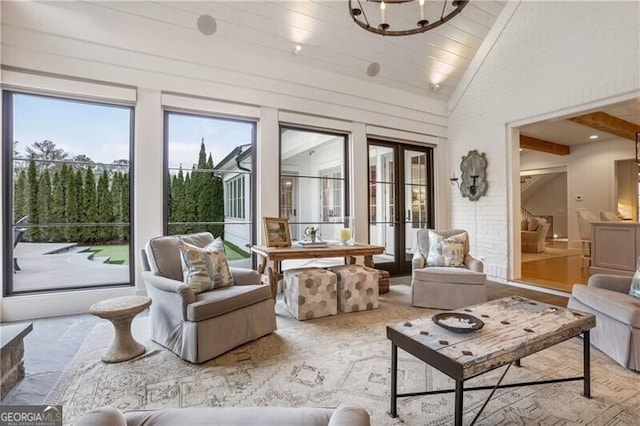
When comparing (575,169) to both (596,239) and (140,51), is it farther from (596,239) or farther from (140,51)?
(140,51)

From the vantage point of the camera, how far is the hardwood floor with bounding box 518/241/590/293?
4.53 metres

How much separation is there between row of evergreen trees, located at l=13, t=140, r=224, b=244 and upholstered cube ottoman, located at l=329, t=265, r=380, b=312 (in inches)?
77.1

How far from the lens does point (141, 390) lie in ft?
6.37

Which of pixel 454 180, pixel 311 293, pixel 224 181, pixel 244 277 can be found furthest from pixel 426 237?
pixel 224 181

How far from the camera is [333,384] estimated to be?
2010 millimetres

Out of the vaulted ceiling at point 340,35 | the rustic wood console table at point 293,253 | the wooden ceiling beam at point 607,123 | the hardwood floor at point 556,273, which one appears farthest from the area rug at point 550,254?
Answer: the rustic wood console table at point 293,253

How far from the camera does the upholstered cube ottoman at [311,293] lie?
128 inches

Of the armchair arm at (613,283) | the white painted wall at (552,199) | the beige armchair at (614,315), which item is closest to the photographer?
the beige armchair at (614,315)

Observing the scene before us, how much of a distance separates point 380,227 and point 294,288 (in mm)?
2533

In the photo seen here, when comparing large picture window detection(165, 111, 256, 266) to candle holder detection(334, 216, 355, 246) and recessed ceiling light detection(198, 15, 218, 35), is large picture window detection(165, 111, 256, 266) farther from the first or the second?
candle holder detection(334, 216, 355, 246)

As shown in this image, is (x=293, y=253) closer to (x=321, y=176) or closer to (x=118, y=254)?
(x=321, y=176)

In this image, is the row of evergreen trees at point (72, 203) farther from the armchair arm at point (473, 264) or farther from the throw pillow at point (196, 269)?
the armchair arm at point (473, 264)

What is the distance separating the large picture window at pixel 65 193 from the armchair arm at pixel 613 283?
4.81 metres

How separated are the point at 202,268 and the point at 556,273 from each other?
5.79 meters
